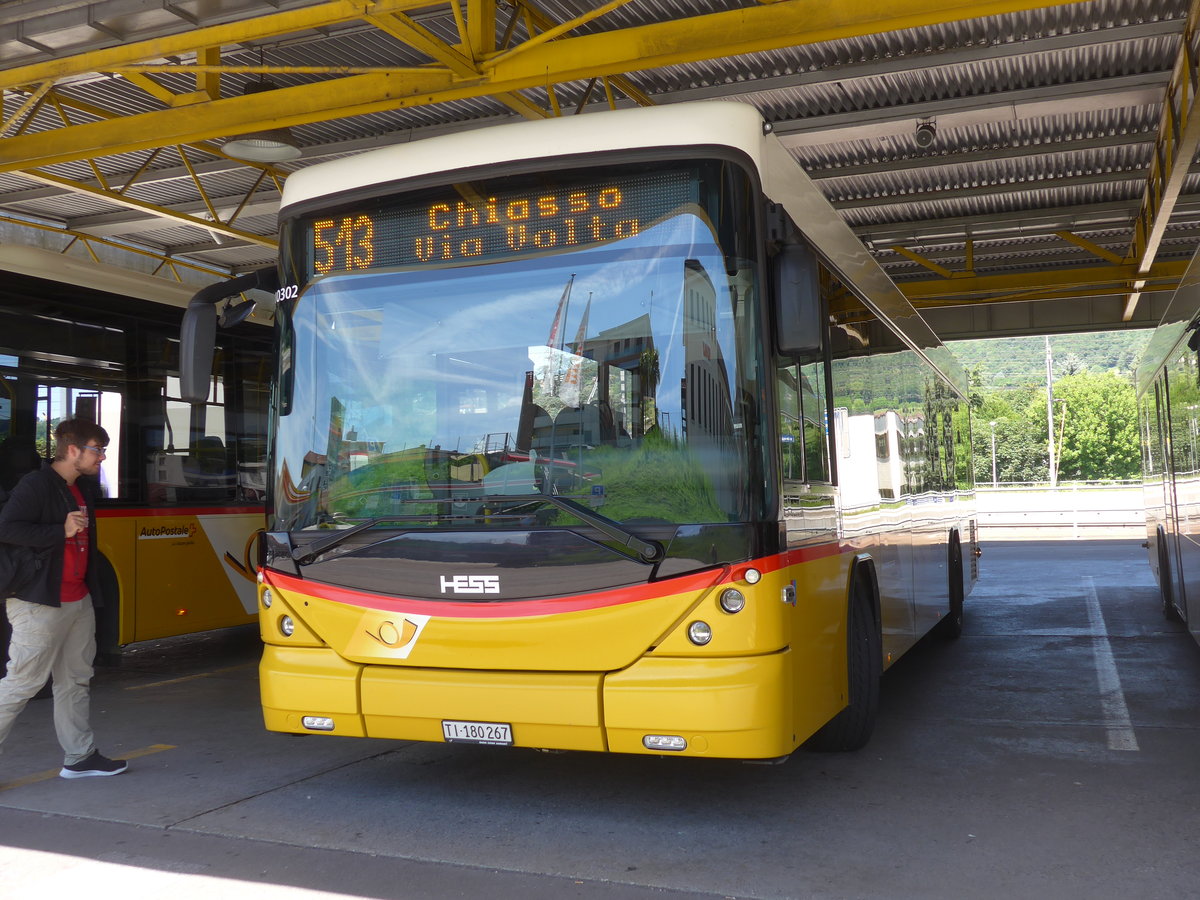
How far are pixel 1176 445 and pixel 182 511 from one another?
8.80 meters

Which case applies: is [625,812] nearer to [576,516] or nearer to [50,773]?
[576,516]

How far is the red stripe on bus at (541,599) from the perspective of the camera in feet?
15.4

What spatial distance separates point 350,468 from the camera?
5.25m

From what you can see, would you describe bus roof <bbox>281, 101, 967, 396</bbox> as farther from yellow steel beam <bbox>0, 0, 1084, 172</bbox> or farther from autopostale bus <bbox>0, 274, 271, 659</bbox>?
autopostale bus <bbox>0, 274, 271, 659</bbox>

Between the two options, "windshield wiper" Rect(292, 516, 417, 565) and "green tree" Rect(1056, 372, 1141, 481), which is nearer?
"windshield wiper" Rect(292, 516, 417, 565)

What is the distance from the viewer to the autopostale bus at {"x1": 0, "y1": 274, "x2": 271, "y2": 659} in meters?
8.44

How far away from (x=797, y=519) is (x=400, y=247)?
2.21 m

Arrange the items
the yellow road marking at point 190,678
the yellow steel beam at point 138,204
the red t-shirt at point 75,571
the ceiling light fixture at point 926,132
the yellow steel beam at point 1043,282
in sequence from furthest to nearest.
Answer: the yellow steel beam at point 1043,282 < the yellow steel beam at point 138,204 < the ceiling light fixture at point 926,132 < the yellow road marking at point 190,678 < the red t-shirt at point 75,571

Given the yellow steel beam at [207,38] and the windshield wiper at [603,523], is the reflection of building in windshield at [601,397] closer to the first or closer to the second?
the windshield wiper at [603,523]

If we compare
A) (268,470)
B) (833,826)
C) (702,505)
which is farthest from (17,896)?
(833,826)

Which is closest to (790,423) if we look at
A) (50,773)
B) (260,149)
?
(50,773)

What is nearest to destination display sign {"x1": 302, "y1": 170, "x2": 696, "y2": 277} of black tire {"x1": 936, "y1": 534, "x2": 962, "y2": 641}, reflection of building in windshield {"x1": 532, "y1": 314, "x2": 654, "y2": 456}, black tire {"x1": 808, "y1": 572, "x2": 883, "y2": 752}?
Result: reflection of building in windshield {"x1": 532, "y1": 314, "x2": 654, "y2": 456}

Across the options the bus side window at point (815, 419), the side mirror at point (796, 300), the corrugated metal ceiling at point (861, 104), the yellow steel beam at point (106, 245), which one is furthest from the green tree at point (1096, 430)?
the side mirror at point (796, 300)

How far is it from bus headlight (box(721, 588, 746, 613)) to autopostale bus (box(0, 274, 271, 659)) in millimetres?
5635
